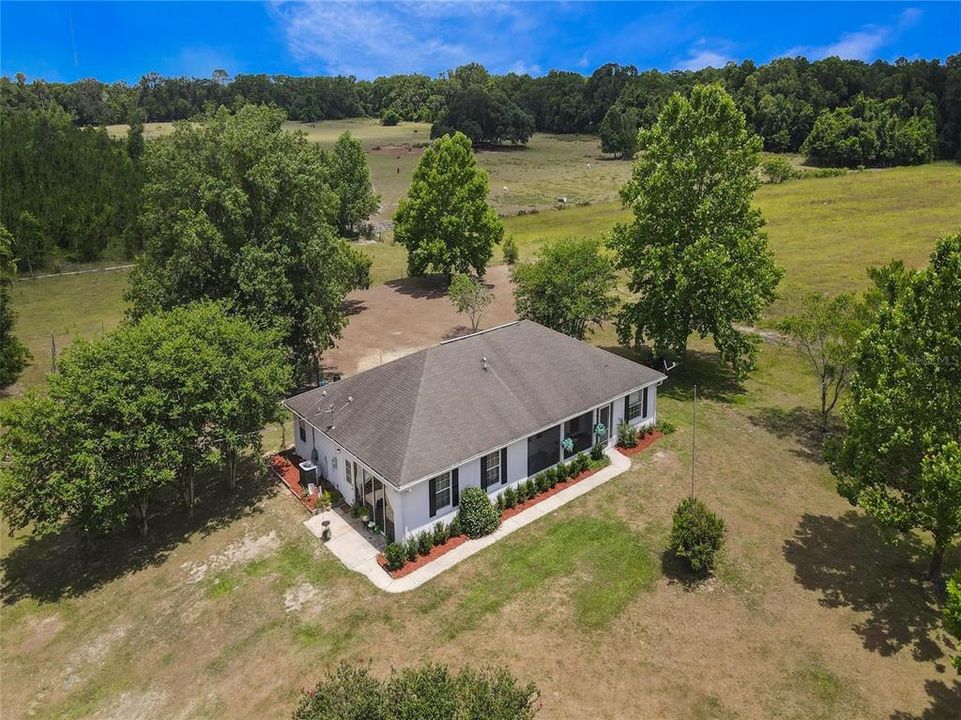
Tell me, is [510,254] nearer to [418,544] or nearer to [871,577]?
[418,544]

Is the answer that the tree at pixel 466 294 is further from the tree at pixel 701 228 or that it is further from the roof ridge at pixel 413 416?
the roof ridge at pixel 413 416

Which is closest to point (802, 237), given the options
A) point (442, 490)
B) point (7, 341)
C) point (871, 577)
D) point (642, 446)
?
point (642, 446)

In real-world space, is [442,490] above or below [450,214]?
below

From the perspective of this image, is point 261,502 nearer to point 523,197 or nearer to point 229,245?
point 229,245

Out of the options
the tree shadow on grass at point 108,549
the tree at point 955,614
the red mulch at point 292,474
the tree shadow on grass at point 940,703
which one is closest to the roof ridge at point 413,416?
the red mulch at point 292,474

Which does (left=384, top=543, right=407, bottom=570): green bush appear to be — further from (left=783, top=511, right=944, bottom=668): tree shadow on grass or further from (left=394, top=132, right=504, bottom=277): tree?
(left=394, top=132, right=504, bottom=277): tree

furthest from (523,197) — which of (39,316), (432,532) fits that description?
(432,532)

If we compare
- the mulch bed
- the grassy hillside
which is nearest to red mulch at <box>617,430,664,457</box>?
the mulch bed
